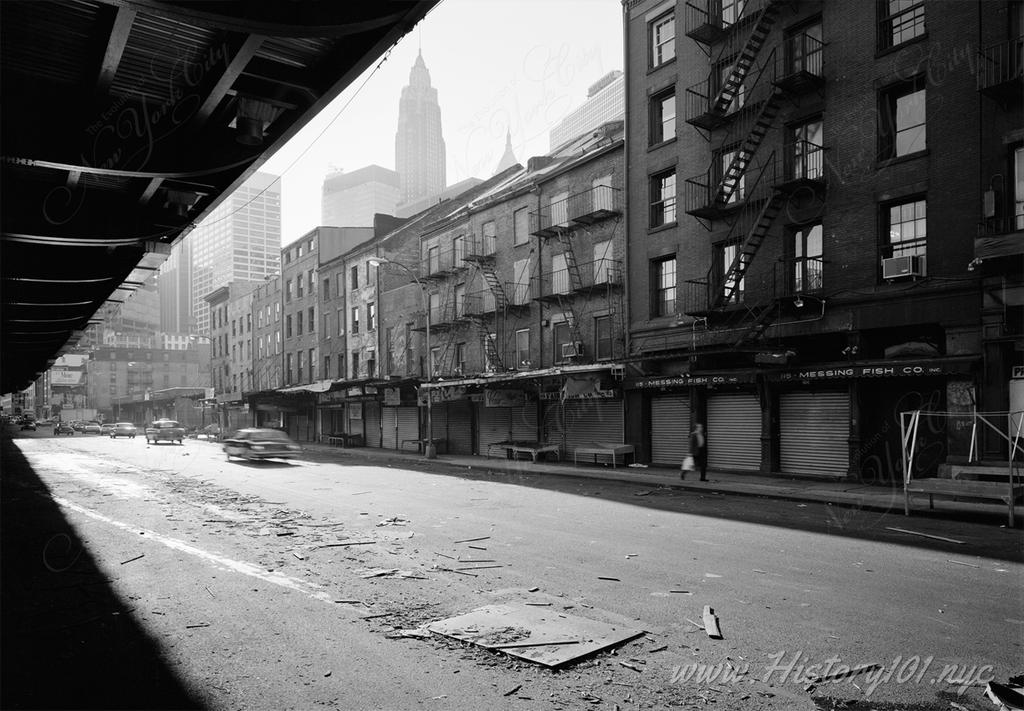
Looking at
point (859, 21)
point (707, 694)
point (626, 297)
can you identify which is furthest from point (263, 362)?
point (707, 694)

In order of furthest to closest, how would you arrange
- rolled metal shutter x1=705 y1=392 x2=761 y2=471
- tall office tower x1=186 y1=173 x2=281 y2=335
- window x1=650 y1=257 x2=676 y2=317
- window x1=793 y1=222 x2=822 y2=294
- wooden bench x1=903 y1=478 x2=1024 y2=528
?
tall office tower x1=186 y1=173 x2=281 y2=335 < window x1=650 y1=257 x2=676 y2=317 < rolled metal shutter x1=705 y1=392 x2=761 y2=471 < window x1=793 y1=222 x2=822 y2=294 < wooden bench x1=903 y1=478 x2=1024 y2=528

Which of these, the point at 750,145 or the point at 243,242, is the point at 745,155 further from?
the point at 243,242

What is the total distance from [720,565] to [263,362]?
60022 mm

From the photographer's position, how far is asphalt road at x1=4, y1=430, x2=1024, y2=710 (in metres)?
4.86

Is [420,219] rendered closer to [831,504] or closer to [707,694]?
[831,504]

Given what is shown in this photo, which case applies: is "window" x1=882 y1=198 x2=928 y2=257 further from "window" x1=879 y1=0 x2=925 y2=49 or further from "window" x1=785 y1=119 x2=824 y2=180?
"window" x1=879 y1=0 x2=925 y2=49

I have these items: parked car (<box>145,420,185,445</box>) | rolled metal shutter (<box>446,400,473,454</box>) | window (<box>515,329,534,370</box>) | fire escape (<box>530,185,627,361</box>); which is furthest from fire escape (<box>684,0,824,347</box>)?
parked car (<box>145,420,185,445</box>)

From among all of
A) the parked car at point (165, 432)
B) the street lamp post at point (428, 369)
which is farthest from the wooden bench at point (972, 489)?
the parked car at point (165, 432)

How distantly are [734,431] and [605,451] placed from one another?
5.11m

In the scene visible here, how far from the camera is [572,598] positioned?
7.06 metres

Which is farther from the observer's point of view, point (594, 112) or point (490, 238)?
point (594, 112)

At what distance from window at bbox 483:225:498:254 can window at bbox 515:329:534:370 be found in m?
4.61

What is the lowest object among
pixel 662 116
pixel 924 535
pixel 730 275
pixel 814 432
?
pixel 924 535

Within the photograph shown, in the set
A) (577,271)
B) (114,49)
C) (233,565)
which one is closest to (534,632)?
(233,565)
